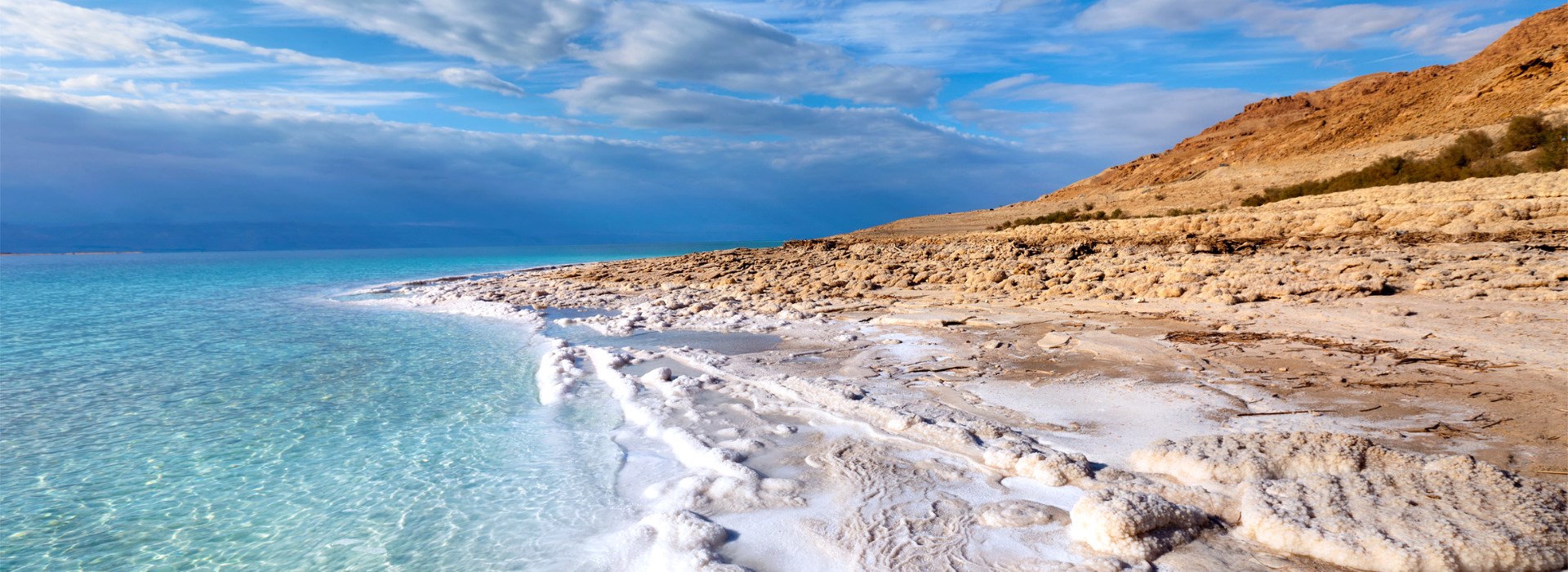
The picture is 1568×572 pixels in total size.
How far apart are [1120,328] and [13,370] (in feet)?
48.4

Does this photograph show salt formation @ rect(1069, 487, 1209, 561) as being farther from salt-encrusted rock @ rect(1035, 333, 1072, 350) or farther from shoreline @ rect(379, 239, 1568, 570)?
salt-encrusted rock @ rect(1035, 333, 1072, 350)

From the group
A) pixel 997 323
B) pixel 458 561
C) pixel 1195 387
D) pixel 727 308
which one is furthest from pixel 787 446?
pixel 727 308

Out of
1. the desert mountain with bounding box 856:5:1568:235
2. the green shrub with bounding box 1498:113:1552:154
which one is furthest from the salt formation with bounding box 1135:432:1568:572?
the desert mountain with bounding box 856:5:1568:235

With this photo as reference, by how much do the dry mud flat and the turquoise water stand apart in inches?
30.3

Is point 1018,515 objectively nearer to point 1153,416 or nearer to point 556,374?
point 1153,416

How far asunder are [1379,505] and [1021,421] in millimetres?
2193

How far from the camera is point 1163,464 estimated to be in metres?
3.92

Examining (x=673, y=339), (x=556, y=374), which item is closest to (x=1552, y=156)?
(x=673, y=339)

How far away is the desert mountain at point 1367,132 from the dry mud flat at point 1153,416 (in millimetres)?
17339

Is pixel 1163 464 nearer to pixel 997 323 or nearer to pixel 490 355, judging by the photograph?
pixel 997 323

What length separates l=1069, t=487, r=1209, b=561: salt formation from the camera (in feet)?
9.99

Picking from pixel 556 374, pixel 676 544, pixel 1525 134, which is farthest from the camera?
pixel 1525 134

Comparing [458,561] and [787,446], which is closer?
[458,561]

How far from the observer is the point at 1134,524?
10.1 ft
